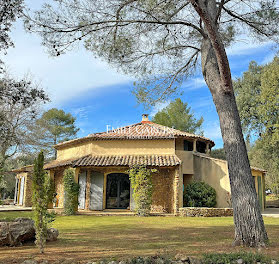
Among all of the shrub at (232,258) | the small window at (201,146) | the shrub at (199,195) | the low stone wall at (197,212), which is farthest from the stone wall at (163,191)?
the shrub at (232,258)

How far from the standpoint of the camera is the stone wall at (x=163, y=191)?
1961 cm

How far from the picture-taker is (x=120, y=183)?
68.6ft

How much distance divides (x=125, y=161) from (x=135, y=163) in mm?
787

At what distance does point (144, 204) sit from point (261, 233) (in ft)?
36.4

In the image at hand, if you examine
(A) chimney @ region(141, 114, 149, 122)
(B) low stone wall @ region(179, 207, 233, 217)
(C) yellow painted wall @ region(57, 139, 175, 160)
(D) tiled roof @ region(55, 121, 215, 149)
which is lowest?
(B) low stone wall @ region(179, 207, 233, 217)

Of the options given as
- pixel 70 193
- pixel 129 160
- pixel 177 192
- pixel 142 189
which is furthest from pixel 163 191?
pixel 70 193

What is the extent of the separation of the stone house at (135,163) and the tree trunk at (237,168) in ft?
34.4

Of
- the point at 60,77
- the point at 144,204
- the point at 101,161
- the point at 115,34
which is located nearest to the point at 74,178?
the point at 101,161

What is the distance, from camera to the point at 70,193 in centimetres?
1853

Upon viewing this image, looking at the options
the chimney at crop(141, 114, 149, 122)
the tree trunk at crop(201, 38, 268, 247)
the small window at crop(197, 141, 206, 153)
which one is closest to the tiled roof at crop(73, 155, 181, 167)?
the small window at crop(197, 141, 206, 153)

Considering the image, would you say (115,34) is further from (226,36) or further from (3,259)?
(3,259)

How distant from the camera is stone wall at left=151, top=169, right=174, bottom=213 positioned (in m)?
19.6

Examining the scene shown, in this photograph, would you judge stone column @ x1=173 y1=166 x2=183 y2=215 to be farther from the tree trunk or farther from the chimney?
the tree trunk

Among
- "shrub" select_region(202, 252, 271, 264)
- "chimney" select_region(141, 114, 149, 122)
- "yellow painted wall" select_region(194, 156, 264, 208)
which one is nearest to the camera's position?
"shrub" select_region(202, 252, 271, 264)
